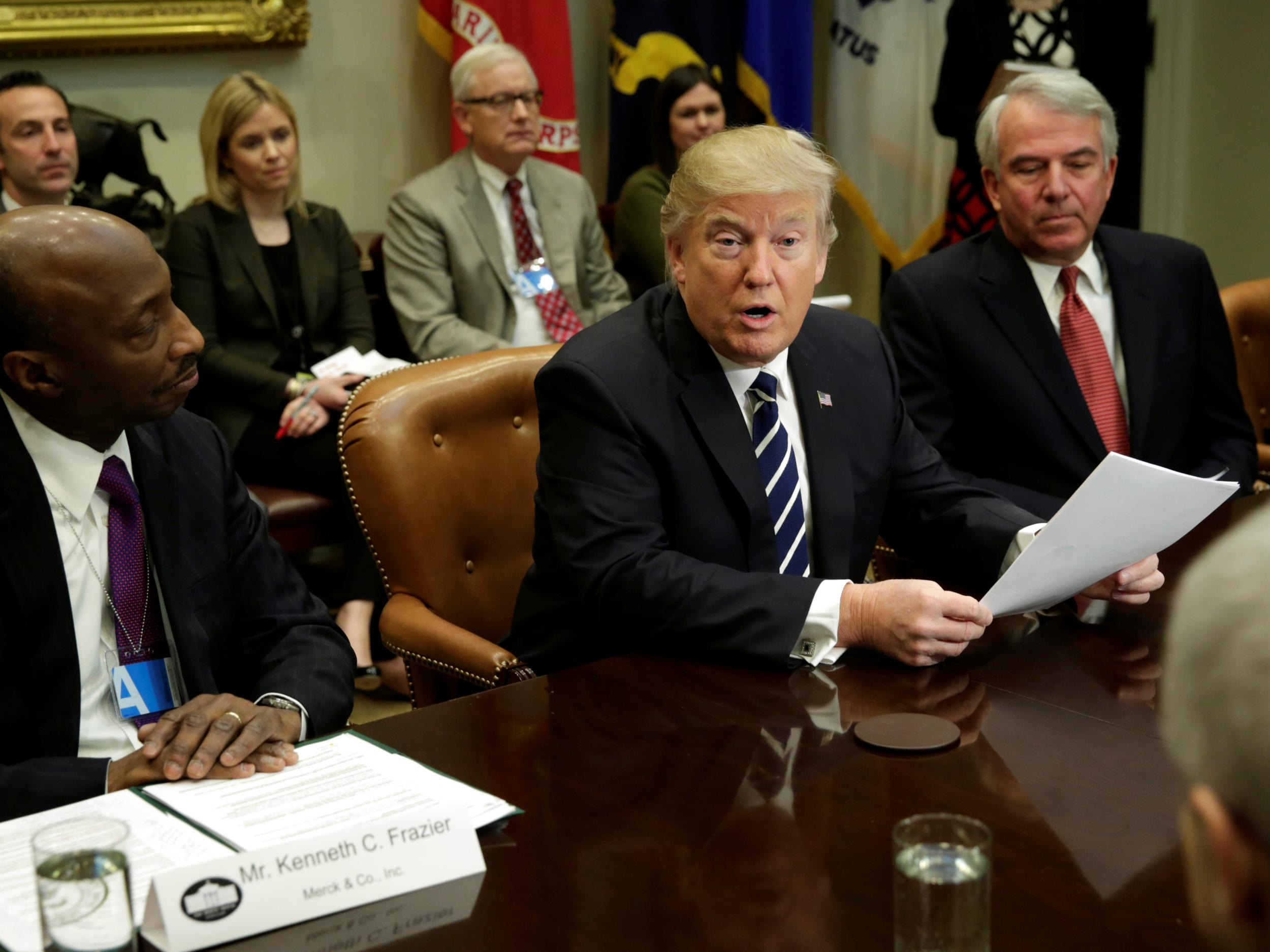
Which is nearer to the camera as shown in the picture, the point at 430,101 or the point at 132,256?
the point at 132,256

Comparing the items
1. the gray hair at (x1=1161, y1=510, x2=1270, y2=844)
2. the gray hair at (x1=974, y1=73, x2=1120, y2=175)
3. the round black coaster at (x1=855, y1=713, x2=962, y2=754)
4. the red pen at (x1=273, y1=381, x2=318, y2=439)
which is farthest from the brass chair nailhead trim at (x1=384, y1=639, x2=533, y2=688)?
the red pen at (x1=273, y1=381, x2=318, y2=439)

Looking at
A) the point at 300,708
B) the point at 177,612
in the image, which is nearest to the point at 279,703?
the point at 300,708

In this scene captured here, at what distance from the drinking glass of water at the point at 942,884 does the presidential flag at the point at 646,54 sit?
4599 mm

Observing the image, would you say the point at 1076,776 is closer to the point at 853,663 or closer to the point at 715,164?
the point at 853,663

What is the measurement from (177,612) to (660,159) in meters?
3.68

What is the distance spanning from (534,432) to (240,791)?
1.20 m

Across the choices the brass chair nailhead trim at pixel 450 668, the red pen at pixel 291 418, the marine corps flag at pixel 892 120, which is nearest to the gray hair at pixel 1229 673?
Answer: the brass chair nailhead trim at pixel 450 668

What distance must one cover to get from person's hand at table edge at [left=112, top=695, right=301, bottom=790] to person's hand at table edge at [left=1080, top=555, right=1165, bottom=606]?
1.14 m

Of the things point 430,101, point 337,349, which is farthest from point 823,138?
point 337,349

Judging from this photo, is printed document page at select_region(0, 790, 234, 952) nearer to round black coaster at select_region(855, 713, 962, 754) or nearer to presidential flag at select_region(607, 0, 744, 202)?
round black coaster at select_region(855, 713, 962, 754)

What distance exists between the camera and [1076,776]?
140cm

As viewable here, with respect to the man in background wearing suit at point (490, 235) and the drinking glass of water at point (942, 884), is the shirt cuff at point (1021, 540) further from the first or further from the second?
the man in background wearing suit at point (490, 235)

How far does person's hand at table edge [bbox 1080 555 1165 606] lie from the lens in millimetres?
1930

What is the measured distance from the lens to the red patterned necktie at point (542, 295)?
468 cm
